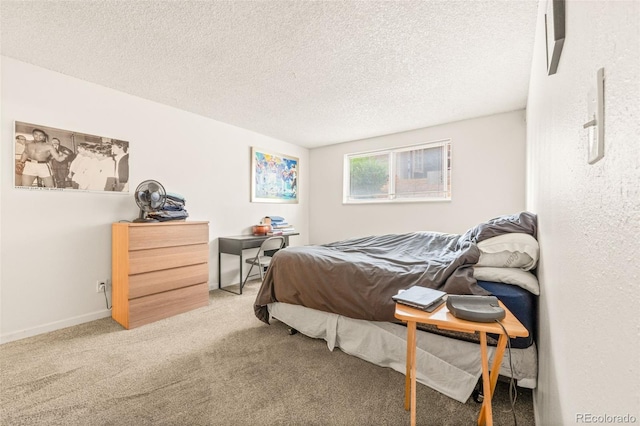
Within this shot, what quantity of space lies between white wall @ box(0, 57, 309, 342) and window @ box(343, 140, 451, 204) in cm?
234

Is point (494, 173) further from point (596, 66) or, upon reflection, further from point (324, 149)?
point (596, 66)

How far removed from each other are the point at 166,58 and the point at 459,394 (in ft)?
10.3

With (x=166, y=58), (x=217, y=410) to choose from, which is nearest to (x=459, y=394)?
(x=217, y=410)

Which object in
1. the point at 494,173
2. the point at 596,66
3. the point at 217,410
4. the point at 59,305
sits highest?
the point at 494,173

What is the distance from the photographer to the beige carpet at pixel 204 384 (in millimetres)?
1400

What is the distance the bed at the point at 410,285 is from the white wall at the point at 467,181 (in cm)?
153

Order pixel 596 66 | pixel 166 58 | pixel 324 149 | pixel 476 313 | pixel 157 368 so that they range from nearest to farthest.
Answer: pixel 596 66 → pixel 476 313 → pixel 157 368 → pixel 166 58 → pixel 324 149

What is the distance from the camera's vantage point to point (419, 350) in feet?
5.45

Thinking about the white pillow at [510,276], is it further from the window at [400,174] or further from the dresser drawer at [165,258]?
the dresser drawer at [165,258]

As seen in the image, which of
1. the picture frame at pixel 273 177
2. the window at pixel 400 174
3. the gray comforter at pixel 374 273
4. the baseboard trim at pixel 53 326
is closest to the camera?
the gray comforter at pixel 374 273

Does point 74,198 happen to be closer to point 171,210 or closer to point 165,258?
point 171,210

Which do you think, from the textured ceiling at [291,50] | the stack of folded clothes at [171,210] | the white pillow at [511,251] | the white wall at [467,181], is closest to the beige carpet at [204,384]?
the white pillow at [511,251]

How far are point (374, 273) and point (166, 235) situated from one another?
2.14 m

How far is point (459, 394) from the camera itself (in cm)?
150
